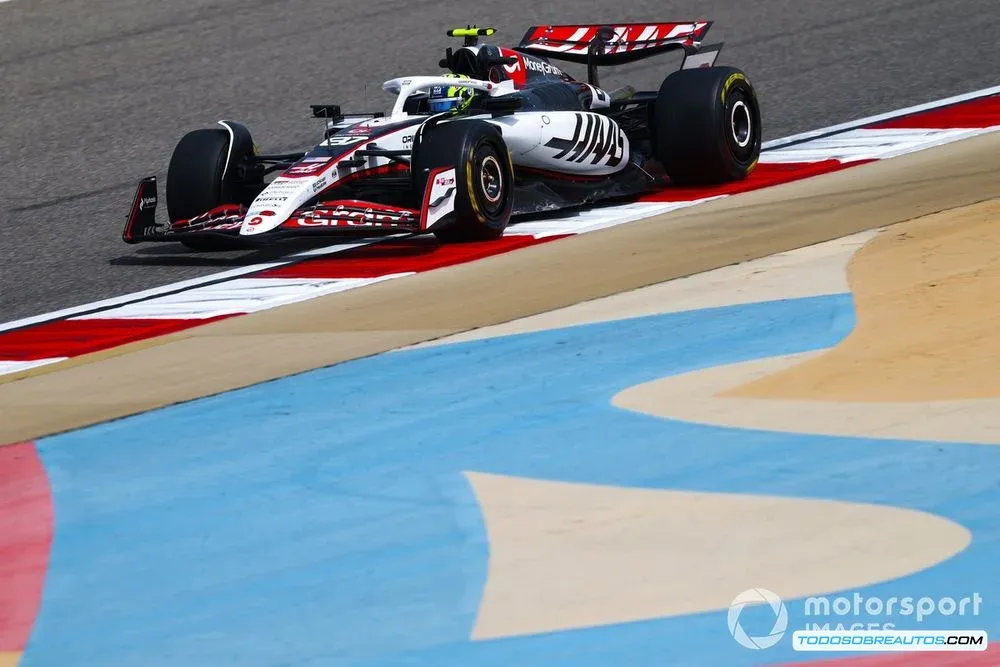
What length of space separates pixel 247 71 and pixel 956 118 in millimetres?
6201

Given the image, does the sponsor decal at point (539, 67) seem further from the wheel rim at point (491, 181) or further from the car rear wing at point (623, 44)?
the wheel rim at point (491, 181)

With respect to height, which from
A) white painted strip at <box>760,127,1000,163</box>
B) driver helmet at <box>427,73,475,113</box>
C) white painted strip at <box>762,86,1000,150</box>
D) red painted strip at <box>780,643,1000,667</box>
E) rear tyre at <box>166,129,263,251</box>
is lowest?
white painted strip at <box>762,86,1000,150</box>

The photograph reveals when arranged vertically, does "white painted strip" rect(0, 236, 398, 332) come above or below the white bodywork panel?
below

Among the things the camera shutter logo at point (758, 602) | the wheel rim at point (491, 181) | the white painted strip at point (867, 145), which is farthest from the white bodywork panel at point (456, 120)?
the camera shutter logo at point (758, 602)

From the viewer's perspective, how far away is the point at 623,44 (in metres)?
10.8

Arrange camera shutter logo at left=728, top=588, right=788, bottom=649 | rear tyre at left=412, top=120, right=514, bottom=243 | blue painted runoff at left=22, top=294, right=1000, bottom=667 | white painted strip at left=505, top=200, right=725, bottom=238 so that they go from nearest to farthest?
camera shutter logo at left=728, top=588, right=788, bottom=649 < blue painted runoff at left=22, top=294, right=1000, bottom=667 < rear tyre at left=412, top=120, right=514, bottom=243 < white painted strip at left=505, top=200, right=725, bottom=238

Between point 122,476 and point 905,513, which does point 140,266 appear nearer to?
point 122,476

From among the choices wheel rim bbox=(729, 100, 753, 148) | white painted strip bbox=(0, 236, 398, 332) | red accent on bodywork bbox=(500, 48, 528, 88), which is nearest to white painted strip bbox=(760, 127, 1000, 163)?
wheel rim bbox=(729, 100, 753, 148)

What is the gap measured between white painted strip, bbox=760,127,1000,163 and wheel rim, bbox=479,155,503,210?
2.67 metres

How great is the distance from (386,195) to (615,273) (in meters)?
1.70

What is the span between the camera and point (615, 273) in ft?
26.5

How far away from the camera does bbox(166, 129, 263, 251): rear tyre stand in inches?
367

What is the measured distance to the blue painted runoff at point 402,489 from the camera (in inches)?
156

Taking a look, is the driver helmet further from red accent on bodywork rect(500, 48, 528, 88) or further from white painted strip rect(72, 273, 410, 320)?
white painted strip rect(72, 273, 410, 320)
